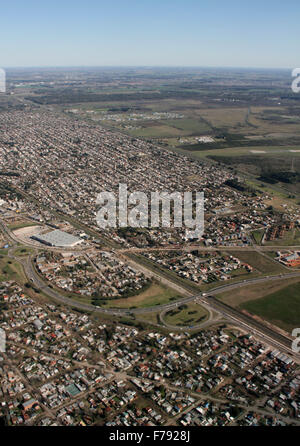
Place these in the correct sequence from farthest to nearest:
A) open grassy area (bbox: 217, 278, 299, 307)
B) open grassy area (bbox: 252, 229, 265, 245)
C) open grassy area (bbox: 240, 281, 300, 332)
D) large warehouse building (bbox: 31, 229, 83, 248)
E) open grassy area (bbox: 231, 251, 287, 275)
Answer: open grassy area (bbox: 252, 229, 265, 245), large warehouse building (bbox: 31, 229, 83, 248), open grassy area (bbox: 231, 251, 287, 275), open grassy area (bbox: 217, 278, 299, 307), open grassy area (bbox: 240, 281, 300, 332)

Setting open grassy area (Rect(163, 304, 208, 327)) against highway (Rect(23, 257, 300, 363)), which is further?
open grassy area (Rect(163, 304, 208, 327))
